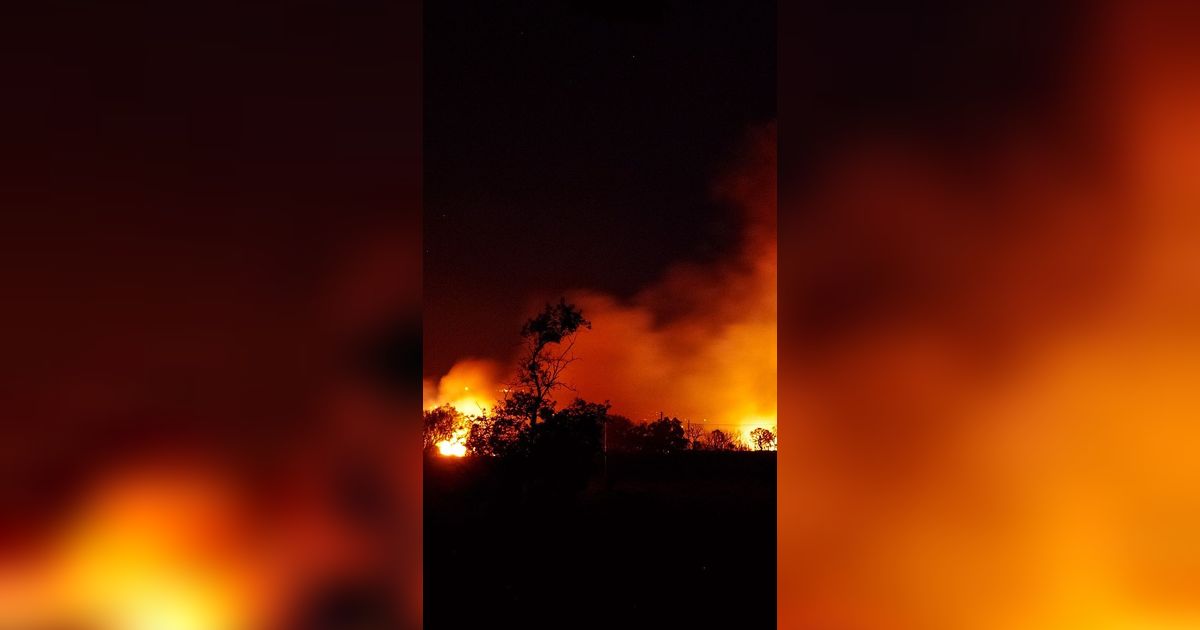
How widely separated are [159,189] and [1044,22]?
1.43 metres

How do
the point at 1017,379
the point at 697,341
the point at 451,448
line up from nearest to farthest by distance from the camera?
the point at 1017,379, the point at 451,448, the point at 697,341

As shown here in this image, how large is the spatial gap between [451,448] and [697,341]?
4.47m

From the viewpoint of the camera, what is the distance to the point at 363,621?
4.13 ft

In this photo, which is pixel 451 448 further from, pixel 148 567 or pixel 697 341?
pixel 148 567

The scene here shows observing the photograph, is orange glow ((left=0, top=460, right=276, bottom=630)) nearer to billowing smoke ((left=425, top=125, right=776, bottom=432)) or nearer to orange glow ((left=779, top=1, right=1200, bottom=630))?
orange glow ((left=779, top=1, right=1200, bottom=630))

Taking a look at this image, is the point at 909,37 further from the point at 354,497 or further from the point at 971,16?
the point at 354,497

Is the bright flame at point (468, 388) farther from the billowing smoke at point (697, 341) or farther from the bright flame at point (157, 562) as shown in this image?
the bright flame at point (157, 562)

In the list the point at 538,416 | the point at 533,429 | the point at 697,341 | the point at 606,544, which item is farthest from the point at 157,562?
the point at 697,341

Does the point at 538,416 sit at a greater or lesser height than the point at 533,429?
greater

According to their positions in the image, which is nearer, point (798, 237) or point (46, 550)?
point (46, 550)

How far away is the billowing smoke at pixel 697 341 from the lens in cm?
1066

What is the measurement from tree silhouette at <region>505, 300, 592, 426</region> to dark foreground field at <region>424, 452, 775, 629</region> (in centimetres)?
153

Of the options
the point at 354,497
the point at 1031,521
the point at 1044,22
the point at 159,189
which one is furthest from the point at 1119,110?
the point at 159,189

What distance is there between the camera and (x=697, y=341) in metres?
13.1
